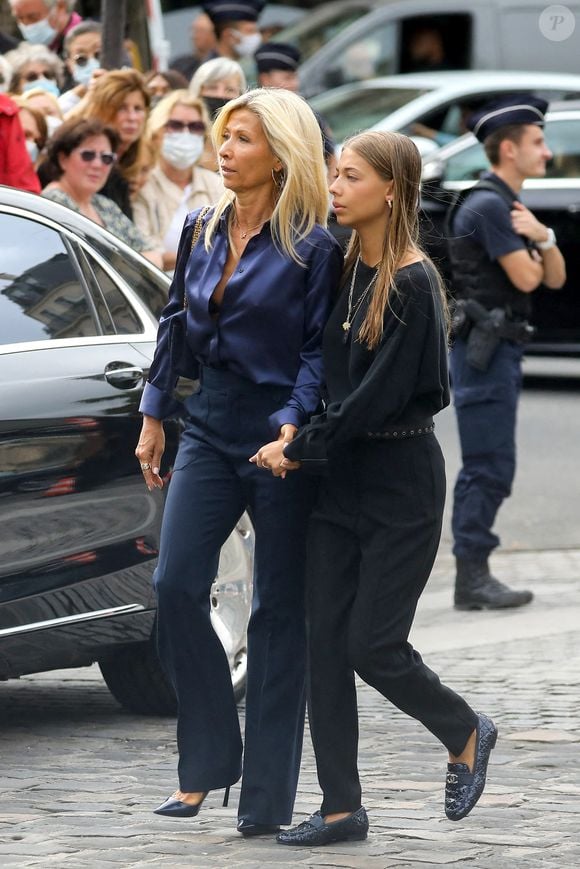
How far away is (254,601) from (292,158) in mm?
1063

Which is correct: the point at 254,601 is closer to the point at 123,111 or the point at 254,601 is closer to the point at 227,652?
the point at 227,652

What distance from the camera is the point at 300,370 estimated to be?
4727mm

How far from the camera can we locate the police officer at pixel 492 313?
839cm

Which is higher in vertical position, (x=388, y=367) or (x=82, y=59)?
(x=388, y=367)

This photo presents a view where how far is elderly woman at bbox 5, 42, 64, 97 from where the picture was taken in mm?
10875

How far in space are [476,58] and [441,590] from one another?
10.5 m

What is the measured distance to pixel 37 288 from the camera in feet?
19.6

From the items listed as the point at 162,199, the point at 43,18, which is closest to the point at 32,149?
the point at 162,199

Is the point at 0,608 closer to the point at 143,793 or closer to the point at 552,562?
the point at 143,793

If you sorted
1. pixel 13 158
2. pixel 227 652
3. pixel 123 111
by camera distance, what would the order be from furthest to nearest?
pixel 123 111
pixel 13 158
pixel 227 652

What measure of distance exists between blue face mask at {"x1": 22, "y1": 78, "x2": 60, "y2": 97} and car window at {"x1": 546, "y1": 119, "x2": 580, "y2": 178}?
16.5 ft

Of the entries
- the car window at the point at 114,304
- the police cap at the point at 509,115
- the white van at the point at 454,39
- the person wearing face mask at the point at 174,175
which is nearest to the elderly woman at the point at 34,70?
the person wearing face mask at the point at 174,175

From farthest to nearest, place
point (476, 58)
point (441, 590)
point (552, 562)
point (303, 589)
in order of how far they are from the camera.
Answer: point (476, 58)
point (552, 562)
point (441, 590)
point (303, 589)

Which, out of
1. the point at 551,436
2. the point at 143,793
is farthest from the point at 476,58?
the point at 143,793
